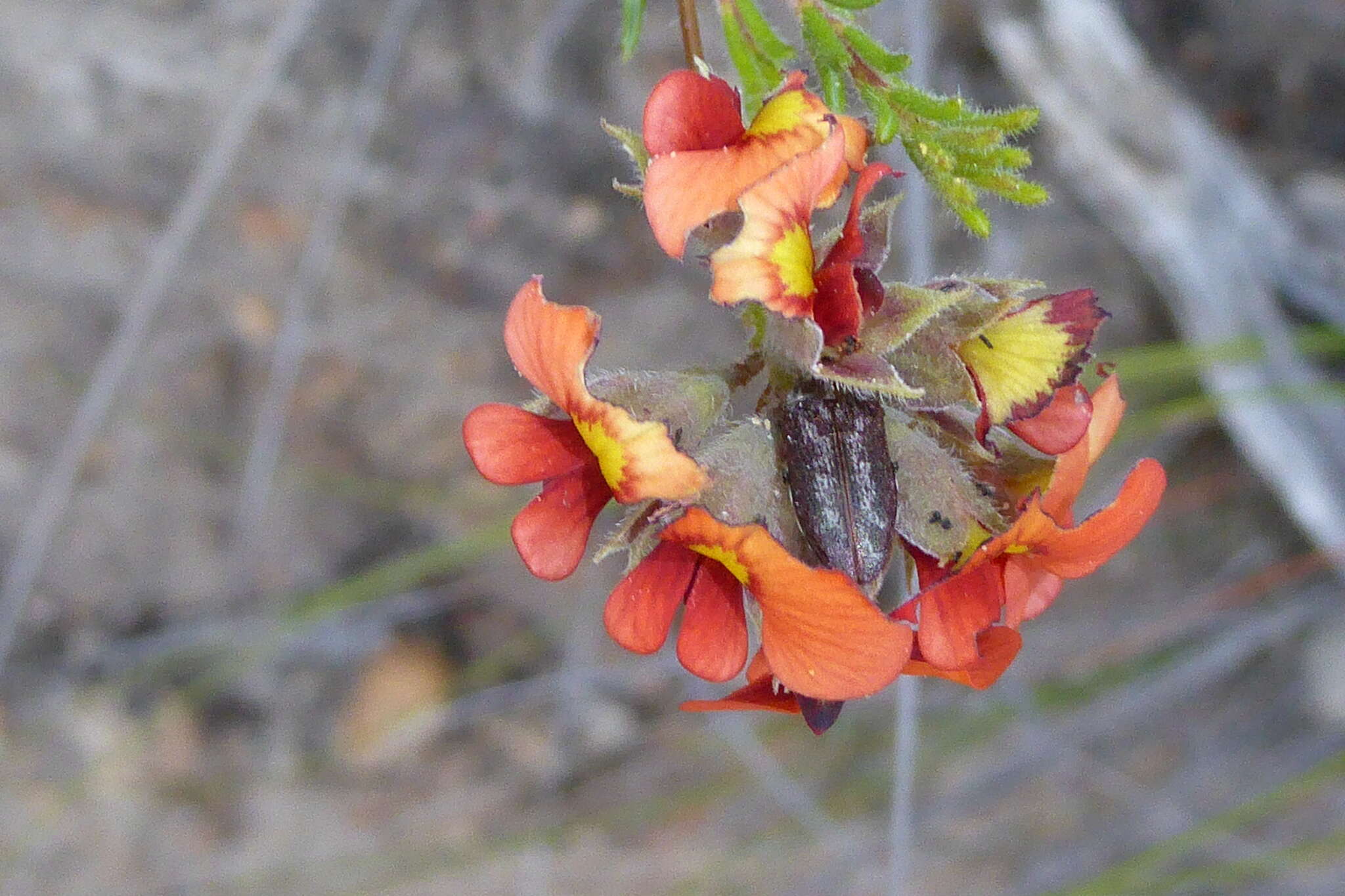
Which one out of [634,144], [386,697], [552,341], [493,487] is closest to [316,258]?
[493,487]

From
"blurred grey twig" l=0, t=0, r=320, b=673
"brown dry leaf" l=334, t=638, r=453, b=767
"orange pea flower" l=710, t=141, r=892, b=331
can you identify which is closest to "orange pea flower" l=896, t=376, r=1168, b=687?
"orange pea flower" l=710, t=141, r=892, b=331

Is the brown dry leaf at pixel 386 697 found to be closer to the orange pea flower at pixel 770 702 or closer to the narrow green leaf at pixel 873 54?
the orange pea flower at pixel 770 702

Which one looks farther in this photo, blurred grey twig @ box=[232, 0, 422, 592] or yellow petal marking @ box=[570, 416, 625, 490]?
blurred grey twig @ box=[232, 0, 422, 592]

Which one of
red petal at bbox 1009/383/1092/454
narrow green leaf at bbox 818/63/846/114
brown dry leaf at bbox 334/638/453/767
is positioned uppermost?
narrow green leaf at bbox 818/63/846/114

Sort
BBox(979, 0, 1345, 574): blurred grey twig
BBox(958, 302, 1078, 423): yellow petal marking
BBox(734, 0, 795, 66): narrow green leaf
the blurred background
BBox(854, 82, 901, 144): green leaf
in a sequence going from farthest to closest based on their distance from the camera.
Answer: the blurred background
BBox(979, 0, 1345, 574): blurred grey twig
BBox(734, 0, 795, 66): narrow green leaf
BBox(854, 82, 901, 144): green leaf
BBox(958, 302, 1078, 423): yellow petal marking

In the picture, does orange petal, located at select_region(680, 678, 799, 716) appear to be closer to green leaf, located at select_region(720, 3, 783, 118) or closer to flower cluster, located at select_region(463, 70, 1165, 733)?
flower cluster, located at select_region(463, 70, 1165, 733)

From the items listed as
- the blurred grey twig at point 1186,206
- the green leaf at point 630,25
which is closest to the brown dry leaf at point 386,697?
the blurred grey twig at point 1186,206

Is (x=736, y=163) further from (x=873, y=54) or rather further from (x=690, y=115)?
(x=873, y=54)
